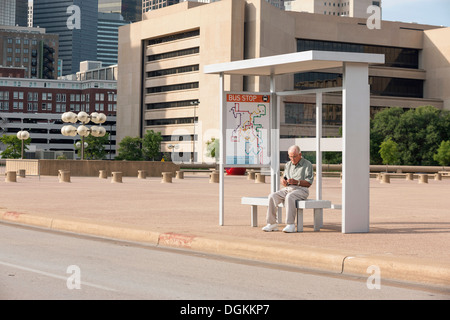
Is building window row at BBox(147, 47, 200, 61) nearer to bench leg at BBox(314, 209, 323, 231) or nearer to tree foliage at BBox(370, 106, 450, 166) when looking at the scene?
tree foliage at BBox(370, 106, 450, 166)

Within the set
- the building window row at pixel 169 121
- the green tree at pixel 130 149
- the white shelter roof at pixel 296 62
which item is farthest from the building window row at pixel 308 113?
the building window row at pixel 169 121

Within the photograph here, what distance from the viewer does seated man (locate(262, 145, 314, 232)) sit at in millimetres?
12789

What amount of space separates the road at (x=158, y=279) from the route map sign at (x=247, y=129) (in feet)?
11.2

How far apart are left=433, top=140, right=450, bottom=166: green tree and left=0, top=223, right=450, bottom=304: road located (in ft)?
316


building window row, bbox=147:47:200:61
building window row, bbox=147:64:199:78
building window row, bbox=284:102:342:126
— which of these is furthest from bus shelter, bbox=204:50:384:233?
building window row, bbox=147:47:200:61

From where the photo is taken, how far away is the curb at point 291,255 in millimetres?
8766

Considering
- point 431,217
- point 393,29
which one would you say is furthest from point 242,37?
point 431,217

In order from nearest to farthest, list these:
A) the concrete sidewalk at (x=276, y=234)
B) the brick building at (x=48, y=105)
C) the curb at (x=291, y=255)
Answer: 1. the curb at (x=291, y=255)
2. the concrete sidewalk at (x=276, y=234)
3. the brick building at (x=48, y=105)

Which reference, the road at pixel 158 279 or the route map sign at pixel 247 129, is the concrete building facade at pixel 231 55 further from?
the road at pixel 158 279

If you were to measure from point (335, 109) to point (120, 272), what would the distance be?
21.9 ft

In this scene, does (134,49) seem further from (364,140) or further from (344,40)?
(364,140)

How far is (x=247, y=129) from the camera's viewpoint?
566 inches

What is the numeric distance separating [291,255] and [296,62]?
3999mm
